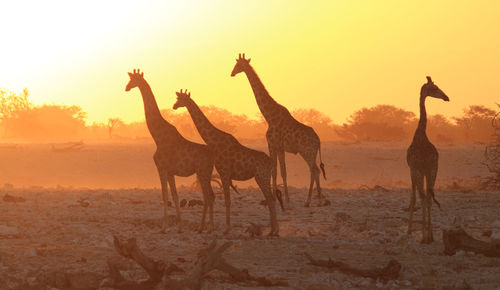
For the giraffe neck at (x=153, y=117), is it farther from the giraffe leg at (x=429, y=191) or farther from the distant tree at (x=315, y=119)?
the distant tree at (x=315, y=119)

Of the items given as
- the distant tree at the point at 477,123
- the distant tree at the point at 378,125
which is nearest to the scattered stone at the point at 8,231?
the distant tree at the point at 378,125

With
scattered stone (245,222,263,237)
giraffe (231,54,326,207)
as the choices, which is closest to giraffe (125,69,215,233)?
scattered stone (245,222,263,237)

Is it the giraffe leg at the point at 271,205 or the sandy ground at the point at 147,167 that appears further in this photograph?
the sandy ground at the point at 147,167

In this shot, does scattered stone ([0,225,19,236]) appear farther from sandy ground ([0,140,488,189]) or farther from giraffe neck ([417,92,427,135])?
sandy ground ([0,140,488,189])

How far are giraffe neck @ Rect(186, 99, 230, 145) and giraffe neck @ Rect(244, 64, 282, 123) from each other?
8.78ft

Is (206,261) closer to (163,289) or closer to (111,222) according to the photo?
(163,289)

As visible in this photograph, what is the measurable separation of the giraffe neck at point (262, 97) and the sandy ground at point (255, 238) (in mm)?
1868

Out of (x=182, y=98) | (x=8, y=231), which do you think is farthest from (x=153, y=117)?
(x=8, y=231)

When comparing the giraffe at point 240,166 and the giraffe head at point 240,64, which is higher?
the giraffe head at point 240,64

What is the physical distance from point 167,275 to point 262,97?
6947 mm

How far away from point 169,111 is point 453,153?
40.4 metres

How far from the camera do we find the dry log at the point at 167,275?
23.4 feet

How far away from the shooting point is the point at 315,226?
1115 cm

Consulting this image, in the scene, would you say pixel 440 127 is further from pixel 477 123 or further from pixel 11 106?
pixel 11 106
